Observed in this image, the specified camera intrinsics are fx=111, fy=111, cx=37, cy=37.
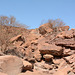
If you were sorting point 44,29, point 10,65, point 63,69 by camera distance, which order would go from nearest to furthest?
point 10,65
point 63,69
point 44,29

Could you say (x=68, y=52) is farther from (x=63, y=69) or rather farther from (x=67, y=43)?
(x=63, y=69)

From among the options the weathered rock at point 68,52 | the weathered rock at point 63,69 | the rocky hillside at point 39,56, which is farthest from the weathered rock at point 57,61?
the weathered rock at point 68,52

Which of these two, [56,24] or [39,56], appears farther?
[56,24]

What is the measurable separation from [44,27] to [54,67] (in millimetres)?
6050

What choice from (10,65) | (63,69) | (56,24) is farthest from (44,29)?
(10,65)

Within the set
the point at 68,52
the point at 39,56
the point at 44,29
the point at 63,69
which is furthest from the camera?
the point at 44,29

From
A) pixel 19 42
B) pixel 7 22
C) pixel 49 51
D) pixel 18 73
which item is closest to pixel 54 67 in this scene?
pixel 49 51

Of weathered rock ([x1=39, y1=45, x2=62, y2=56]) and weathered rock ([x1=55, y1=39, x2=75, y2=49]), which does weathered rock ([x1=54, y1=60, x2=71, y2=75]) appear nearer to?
weathered rock ([x1=39, y1=45, x2=62, y2=56])

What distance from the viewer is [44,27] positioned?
44.4ft

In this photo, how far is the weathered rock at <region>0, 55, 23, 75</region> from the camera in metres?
5.14

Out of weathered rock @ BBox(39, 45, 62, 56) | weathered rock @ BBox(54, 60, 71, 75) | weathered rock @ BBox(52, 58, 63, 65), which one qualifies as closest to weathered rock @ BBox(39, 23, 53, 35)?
weathered rock @ BBox(39, 45, 62, 56)

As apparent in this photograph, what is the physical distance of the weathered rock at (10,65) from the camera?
514 cm

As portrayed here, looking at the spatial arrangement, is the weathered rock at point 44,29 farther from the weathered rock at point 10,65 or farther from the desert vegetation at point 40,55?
the weathered rock at point 10,65

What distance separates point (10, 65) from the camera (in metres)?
5.53
